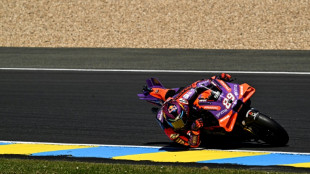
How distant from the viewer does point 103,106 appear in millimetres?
13836

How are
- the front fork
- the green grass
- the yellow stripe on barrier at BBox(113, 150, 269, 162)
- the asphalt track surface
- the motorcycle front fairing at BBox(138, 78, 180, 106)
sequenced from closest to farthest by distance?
the green grass, the yellow stripe on barrier at BBox(113, 150, 269, 162), the front fork, the motorcycle front fairing at BBox(138, 78, 180, 106), the asphalt track surface

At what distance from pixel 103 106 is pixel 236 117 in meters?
4.66

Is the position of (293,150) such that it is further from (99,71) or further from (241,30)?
(241,30)

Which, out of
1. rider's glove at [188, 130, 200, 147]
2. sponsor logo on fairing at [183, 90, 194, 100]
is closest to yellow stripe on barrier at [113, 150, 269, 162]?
rider's glove at [188, 130, 200, 147]

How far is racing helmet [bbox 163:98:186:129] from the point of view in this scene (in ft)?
Result: 32.2

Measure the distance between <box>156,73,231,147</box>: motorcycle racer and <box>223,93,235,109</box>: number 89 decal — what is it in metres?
0.29

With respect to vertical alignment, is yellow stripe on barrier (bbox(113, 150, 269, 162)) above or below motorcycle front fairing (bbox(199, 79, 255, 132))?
below

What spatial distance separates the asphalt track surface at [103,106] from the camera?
1114cm

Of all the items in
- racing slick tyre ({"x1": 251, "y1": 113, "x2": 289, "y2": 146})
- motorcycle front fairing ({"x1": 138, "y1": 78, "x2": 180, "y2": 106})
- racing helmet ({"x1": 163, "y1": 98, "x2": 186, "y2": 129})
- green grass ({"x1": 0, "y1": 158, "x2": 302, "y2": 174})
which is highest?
motorcycle front fairing ({"x1": 138, "y1": 78, "x2": 180, "y2": 106})

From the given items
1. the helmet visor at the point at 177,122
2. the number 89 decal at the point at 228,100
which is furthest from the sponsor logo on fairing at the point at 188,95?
Answer: the number 89 decal at the point at 228,100

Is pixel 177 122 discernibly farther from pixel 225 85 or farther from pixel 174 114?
pixel 225 85

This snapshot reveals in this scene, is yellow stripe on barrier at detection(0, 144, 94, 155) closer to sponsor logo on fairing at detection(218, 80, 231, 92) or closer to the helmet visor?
the helmet visor

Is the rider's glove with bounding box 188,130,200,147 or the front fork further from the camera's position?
the rider's glove with bounding box 188,130,200,147

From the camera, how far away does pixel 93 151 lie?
10156mm
